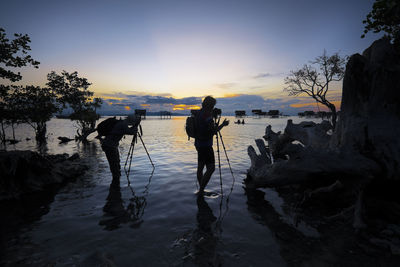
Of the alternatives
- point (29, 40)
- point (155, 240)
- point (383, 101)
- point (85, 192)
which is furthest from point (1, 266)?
point (29, 40)

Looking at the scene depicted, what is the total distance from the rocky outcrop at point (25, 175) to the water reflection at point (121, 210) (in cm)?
291

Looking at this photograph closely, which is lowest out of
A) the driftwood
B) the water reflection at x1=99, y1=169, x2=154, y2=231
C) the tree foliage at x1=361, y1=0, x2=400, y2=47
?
the water reflection at x1=99, y1=169, x2=154, y2=231

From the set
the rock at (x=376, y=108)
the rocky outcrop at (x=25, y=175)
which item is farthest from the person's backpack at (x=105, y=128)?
the rock at (x=376, y=108)

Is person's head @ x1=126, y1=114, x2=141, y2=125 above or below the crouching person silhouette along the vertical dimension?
above

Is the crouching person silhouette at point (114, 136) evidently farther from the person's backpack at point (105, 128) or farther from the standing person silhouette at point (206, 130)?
the standing person silhouette at point (206, 130)

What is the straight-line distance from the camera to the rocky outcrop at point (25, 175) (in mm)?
6527

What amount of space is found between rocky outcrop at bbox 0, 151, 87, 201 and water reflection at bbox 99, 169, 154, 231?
9.54 ft

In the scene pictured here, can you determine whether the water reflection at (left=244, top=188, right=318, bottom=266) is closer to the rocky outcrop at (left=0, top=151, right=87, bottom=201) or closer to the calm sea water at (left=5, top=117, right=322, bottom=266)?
the calm sea water at (left=5, top=117, right=322, bottom=266)

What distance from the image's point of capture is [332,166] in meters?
3.93

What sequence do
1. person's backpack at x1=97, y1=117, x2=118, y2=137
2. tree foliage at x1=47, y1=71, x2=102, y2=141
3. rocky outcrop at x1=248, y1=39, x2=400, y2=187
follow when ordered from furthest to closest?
tree foliage at x1=47, y1=71, x2=102, y2=141
person's backpack at x1=97, y1=117, x2=118, y2=137
rocky outcrop at x1=248, y1=39, x2=400, y2=187

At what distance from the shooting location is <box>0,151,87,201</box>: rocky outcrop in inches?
257

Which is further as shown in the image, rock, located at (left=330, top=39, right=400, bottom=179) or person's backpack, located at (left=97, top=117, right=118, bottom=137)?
person's backpack, located at (left=97, top=117, right=118, bottom=137)

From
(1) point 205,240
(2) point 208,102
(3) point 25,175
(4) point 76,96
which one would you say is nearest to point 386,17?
(2) point 208,102

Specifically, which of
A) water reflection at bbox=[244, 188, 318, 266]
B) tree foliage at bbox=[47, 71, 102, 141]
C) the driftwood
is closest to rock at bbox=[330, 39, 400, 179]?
the driftwood
